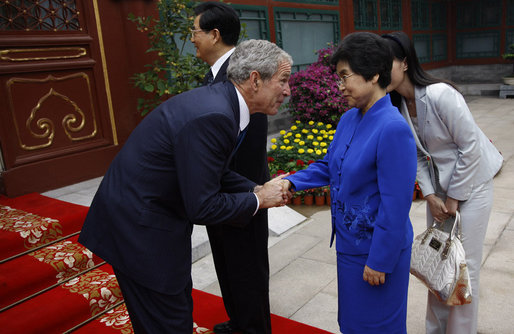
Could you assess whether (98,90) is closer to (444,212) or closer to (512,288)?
(444,212)

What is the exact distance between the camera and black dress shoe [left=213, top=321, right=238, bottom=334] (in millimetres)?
2719

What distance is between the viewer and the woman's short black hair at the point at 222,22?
2.54 metres

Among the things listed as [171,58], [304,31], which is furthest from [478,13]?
[171,58]

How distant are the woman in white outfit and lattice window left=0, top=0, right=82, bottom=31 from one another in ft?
12.5

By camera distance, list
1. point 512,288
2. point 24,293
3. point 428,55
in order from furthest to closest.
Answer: point 428,55, point 512,288, point 24,293

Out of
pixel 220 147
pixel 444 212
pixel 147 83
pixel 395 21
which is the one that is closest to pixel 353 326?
pixel 444 212

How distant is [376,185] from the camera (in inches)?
68.3

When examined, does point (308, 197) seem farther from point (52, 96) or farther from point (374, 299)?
point (374, 299)

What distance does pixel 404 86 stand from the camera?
2.20 m

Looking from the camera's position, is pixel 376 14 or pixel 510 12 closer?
pixel 376 14

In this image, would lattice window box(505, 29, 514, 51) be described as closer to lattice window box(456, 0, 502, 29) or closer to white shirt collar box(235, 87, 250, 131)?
lattice window box(456, 0, 502, 29)

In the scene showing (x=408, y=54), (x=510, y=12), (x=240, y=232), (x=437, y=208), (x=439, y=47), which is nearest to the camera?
(x=408, y=54)

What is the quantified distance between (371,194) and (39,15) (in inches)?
164

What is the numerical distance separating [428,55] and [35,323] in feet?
53.9
